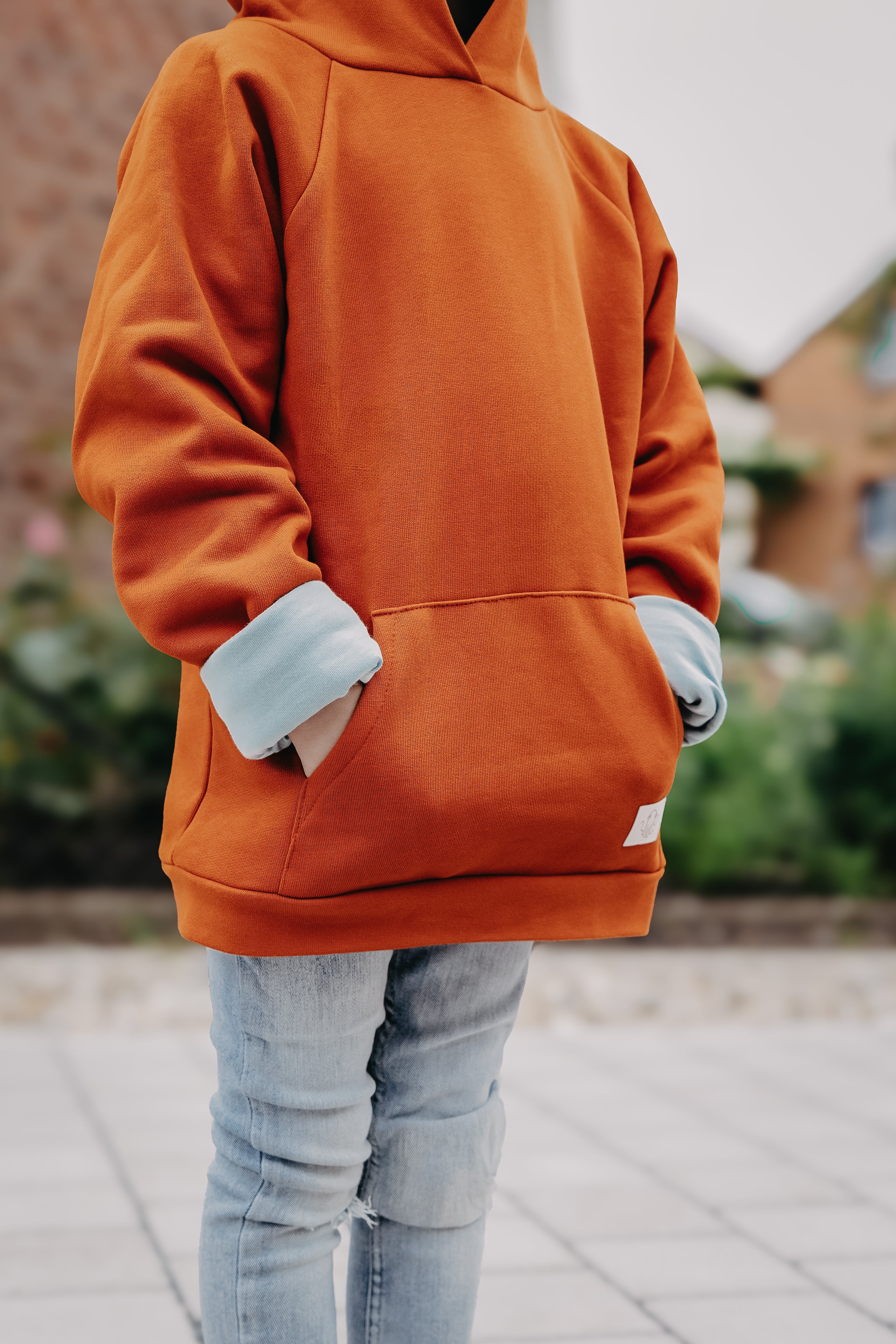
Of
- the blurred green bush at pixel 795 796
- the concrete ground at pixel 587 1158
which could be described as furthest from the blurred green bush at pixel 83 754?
the blurred green bush at pixel 795 796

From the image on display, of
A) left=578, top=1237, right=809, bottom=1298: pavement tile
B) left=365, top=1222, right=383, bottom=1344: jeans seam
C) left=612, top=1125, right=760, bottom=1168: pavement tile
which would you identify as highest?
left=365, top=1222, right=383, bottom=1344: jeans seam

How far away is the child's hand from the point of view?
1.04m

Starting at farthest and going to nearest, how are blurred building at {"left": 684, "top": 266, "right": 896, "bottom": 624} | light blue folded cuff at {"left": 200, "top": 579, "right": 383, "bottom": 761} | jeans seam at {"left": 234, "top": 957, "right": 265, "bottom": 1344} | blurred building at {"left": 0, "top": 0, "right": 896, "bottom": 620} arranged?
blurred building at {"left": 684, "top": 266, "right": 896, "bottom": 624} → blurred building at {"left": 0, "top": 0, "right": 896, "bottom": 620} → jeans seam at {"left": 234, "top": 957, "right": 265, "bottom": 1344} → light blue folded cuff at {"left": 200, "top": 579, "right": 383, "bottom": 761}

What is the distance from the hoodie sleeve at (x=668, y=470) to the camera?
131 cm

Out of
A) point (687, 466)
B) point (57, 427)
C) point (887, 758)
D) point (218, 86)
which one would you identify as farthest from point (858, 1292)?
point (57, 427)

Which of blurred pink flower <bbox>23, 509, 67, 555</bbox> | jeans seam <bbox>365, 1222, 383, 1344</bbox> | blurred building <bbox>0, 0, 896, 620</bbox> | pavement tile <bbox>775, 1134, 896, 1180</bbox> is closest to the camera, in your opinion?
jeans seam <bbox>365, 1222, 383, 1344</bbox>

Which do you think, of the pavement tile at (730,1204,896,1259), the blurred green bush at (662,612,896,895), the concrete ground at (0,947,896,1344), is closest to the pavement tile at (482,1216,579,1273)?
the concrete ground at (0,947,896,1344)

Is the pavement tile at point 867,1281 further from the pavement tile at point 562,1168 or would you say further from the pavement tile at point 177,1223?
the pavement tile at point 177,1223

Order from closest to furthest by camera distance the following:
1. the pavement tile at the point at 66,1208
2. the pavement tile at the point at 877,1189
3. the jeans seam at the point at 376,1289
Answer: the jeans seam at the point at 376,1289 → the pavement tile at the point at 66,1208 → the pavement tile at the point at 877,1189

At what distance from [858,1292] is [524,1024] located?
1718 millimetres

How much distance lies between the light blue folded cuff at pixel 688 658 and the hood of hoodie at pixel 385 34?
1.68 ft

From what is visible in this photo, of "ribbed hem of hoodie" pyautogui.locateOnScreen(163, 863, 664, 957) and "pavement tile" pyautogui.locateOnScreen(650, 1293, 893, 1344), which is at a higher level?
"ribbed hem of hoodie" pyautogui.locateOnScreen(163, 863, 664, 957)

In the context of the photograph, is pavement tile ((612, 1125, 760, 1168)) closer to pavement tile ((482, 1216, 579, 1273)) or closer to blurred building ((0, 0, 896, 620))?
pavement tile ((482, 1216, 579, 1273))

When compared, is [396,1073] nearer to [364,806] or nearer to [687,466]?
[364,806]
